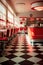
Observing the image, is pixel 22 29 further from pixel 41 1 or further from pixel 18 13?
pixel 41 1

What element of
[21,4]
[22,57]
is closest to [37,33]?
[22,57]

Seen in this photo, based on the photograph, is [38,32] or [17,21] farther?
[17,21]

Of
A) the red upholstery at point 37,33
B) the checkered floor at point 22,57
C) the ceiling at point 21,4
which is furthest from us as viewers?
the ceiling at point 21,4

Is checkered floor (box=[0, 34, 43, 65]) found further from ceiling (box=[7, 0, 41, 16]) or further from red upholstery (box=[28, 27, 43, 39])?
ceiling (box=[7, 0, 41, 16])

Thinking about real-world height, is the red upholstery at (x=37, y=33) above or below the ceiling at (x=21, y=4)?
below

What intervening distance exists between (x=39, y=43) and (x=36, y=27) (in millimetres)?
905

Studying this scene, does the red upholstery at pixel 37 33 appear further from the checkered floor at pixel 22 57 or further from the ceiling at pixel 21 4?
the ceiling at pixel 21 4

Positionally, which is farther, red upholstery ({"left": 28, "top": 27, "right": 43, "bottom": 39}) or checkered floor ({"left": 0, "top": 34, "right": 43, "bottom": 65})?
red upholstery ({"left": 28, "top": 27, "right": 43, "bottom": 39})

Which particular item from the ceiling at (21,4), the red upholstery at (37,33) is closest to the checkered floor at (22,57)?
the red upholstery at (37,33)

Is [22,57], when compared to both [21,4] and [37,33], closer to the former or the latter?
[37,33]

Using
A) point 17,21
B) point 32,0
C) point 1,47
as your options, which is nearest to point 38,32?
point 1,47

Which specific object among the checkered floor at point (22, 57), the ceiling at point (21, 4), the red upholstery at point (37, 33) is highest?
the ceiling at point (21, 4)

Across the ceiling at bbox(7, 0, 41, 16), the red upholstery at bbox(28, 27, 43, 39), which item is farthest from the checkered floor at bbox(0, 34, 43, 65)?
the ceiling at bbox(7, 0, 41, 16)

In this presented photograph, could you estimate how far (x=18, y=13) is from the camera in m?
20.5
